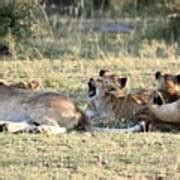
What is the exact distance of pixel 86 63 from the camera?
48.6 ft

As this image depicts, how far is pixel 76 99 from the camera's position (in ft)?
37.6

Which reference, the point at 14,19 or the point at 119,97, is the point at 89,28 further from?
the point at 119,97

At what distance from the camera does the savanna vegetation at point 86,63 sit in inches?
289

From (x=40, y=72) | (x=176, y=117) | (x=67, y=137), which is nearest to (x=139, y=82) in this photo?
(x=40, y=72)

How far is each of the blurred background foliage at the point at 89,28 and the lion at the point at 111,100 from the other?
4941mm

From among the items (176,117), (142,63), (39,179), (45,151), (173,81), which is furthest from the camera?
(142,63)

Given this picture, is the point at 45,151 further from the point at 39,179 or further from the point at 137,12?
the point at 137,12

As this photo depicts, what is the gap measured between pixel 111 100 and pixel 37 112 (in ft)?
4.87

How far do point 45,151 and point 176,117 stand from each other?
1940mm

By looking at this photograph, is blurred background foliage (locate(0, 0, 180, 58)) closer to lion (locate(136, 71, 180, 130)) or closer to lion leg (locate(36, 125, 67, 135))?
lion (locate(136, 71, 180, 130))

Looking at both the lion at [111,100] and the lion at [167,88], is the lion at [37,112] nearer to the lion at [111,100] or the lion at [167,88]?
the lion at [111,100]

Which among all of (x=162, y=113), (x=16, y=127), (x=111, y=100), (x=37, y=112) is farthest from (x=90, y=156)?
(x=111, y=100)

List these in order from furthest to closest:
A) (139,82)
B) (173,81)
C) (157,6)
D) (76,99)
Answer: (157,6) → (139,82) → (76,99) → (173,81)

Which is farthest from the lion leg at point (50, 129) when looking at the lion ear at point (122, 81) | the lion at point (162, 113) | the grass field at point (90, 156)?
the lion ear at point (122, 81)
